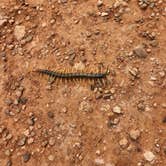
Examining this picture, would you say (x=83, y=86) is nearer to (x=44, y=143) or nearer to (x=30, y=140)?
(x=44, y=143)

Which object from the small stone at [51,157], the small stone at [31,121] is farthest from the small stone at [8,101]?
the small stone at [51,157]

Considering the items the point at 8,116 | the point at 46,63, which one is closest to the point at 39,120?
the point at 8,116

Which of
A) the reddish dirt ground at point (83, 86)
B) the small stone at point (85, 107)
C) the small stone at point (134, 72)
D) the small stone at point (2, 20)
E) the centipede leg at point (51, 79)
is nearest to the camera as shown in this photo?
the reddish dirt ground at point (83, 86)

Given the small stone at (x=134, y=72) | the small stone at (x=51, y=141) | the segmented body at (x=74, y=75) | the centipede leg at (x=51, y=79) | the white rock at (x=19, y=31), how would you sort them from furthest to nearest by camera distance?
the white rock at (x=19, y=31) → the centipede leg at (x=51, y=79) → the segmented body at (x=74, y=75) → the small stone at (x=134, y=72) → the small stone at (x=51, y=141)

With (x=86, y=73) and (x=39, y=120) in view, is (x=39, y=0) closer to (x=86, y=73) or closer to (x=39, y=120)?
(x=86, y=73)

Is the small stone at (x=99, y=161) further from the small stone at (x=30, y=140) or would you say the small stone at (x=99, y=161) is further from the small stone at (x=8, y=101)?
the small stone at (x=8, y=101)

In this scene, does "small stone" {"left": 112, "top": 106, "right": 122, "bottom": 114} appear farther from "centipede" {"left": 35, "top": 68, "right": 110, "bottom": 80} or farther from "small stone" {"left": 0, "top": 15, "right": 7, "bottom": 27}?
"small stone" {"left": 0, "top": 15, "right": 7, "bottom": 27}

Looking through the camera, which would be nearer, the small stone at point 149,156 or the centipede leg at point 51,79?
the small stone at point 149,156

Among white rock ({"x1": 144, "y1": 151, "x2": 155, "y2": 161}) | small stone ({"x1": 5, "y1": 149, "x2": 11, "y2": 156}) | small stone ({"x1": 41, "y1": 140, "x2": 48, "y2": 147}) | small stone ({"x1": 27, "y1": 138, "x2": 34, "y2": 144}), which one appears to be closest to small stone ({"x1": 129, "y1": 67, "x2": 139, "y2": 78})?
white rock ({"x1": 144, "y1": 151, "x2": 155, "y2": 161})
